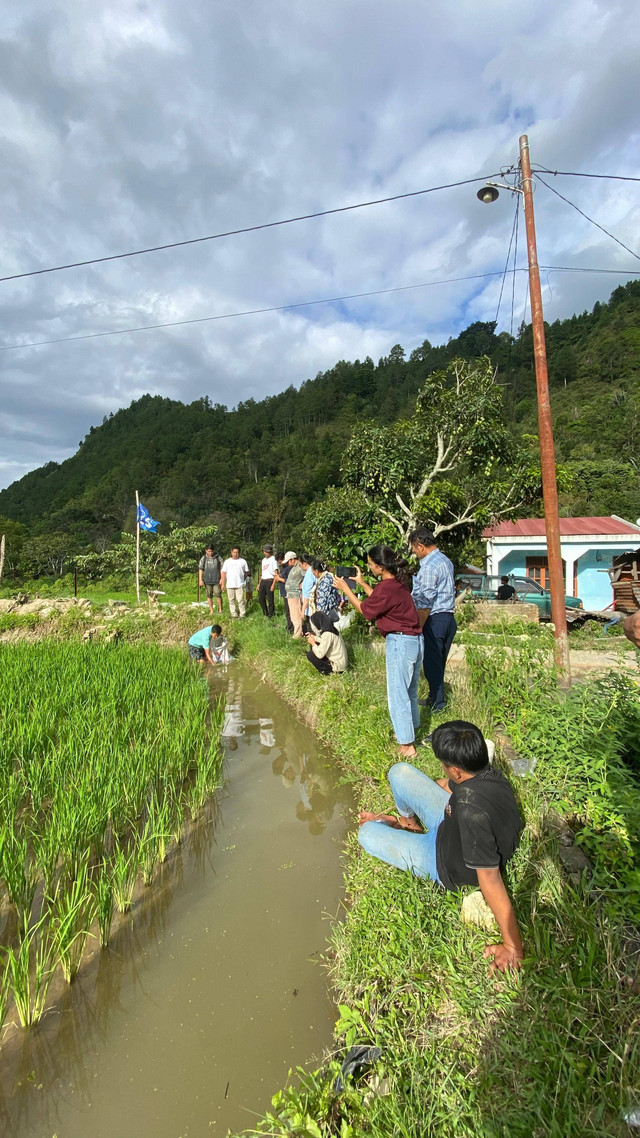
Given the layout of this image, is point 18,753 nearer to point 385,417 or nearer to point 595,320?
point 385,417

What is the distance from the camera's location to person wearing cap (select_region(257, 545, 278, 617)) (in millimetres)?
9312

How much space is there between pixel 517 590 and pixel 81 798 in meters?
10.6

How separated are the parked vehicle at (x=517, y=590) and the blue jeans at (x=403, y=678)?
7.26m

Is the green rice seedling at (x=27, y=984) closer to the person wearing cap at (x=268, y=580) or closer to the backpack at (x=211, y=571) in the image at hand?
the person wearing cap at (x=268, y=580)

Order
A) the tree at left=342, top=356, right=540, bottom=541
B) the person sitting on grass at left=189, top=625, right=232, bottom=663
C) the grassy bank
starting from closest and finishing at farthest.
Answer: the grassy bank
the tree at left=342, top=356, right=540, bottom=541
the person sitting on grass at left=189, top=625, right=232, bottom=663

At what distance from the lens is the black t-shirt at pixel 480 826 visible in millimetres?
1783

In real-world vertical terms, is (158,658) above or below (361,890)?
above

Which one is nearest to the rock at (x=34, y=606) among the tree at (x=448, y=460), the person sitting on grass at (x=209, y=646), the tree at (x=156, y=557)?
the person sitting on grass at (x=209, y=646)

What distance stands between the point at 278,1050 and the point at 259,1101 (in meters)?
0.19

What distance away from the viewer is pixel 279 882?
2812 millimetres

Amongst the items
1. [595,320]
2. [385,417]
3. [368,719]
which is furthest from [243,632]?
[595,320]

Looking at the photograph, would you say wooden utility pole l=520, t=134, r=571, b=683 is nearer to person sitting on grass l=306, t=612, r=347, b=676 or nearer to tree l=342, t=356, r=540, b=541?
tree l=342, t=356, r=540, b=541

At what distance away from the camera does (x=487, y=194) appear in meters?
6.05

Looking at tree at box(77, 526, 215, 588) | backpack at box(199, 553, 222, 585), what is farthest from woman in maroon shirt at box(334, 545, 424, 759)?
tree at box(77, 526, 215, 588)
